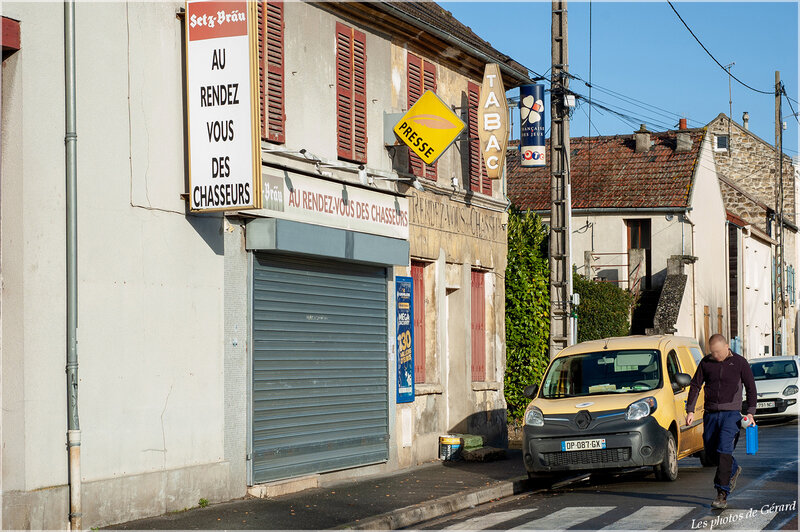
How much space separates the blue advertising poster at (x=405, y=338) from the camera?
1714cm

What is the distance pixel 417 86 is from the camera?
59.6ft

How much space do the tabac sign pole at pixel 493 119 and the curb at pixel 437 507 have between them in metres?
5.79

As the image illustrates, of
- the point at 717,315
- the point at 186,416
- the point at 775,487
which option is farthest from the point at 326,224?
the point at 717,315

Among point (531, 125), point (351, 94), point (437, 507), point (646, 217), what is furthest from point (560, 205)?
point (646, 217)

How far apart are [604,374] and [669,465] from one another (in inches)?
60.9

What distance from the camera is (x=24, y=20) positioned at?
10.2m

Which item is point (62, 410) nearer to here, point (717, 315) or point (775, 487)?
point (775, 487)

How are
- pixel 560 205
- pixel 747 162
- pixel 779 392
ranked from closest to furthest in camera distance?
1. pixel 560 205
2. pixel 779 392
3. pixel 747 162

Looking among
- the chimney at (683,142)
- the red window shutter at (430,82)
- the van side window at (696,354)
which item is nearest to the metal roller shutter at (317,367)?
the red window shutter at (430,82)

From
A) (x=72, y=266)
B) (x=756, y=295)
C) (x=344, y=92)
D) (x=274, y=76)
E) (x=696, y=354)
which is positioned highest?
(x=344, y=92)

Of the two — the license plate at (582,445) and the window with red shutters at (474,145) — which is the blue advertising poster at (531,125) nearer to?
the window with red shutters at (474,145)

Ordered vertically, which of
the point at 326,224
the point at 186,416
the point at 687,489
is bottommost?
the point at 687,489

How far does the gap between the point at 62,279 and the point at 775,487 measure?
8587 mm

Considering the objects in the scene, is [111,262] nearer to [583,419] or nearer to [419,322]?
[583,419]
